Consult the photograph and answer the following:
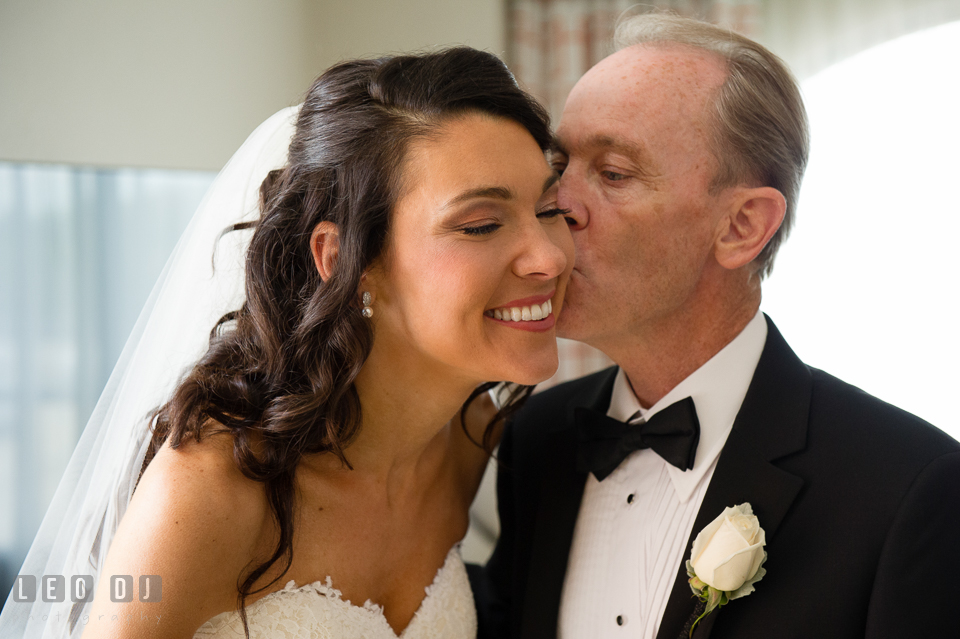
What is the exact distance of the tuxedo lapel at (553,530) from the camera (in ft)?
5.78

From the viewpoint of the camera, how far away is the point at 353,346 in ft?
5.23

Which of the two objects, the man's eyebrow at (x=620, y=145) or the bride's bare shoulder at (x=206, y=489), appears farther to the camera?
the man's eyebrow at (x=620, y=145)

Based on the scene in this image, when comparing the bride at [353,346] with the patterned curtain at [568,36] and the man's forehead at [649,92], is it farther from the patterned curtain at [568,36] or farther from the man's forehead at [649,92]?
the patterned curtain at [568,36]

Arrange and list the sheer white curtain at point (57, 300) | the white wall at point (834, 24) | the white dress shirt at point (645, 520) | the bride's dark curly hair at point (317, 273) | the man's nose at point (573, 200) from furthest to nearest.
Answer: the white wall at point (834, 24) → the sheer white curtain at point (57, 300) → the man's nose at point (573, 200) → the white dress shirt at point (645, 520) → the bride's dark curly hair at point (317, 273)

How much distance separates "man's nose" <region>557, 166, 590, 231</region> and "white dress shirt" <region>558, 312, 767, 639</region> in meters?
0.48

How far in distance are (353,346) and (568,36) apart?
13.7ft

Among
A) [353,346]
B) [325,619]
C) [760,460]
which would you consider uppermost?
[353,346]

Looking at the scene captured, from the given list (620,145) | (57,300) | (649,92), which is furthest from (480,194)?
(57,300)

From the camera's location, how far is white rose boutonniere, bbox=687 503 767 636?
1340 mm

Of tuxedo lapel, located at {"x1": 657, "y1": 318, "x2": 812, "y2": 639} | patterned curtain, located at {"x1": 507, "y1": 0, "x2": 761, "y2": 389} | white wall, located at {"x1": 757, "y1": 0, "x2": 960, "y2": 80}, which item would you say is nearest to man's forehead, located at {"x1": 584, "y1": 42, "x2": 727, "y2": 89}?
tuxedo lapel, located at {"x1": 657, "y1": 318, "x2": 812, "y2": 639}

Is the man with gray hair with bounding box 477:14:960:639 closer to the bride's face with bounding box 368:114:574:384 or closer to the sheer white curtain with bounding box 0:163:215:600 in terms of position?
the bride's face with bounding box 368:114:574:384

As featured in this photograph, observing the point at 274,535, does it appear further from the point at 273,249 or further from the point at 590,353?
the point at 590,353

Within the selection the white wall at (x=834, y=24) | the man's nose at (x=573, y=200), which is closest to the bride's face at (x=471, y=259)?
the man's nose at (x=573, y=200)

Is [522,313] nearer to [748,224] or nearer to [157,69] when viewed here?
[748,224]
